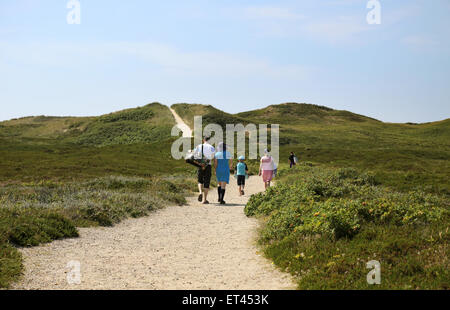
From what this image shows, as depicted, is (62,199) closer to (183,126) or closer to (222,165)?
(222,165)

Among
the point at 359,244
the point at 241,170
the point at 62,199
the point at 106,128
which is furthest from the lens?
the point at 106,128

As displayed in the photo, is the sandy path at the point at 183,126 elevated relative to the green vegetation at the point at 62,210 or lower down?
elevated

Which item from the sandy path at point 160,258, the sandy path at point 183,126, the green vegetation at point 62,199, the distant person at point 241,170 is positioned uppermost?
the sandy path at point 183,126

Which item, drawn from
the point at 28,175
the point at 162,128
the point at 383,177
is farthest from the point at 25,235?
the point at 162,128

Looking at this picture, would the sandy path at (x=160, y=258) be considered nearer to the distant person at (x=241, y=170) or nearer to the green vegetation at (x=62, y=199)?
the green vegetation at (x=62, y=199)

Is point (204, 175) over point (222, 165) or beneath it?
beneath

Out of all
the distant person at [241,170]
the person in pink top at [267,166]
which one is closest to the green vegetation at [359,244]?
the distant person at [241,170]

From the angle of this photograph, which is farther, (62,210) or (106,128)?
(106,128)

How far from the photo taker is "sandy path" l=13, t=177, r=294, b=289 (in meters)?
7.21

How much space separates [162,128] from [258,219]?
81.3m

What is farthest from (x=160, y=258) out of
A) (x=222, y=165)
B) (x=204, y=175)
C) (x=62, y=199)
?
(x=222, y=165)

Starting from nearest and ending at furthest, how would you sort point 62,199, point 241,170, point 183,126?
point 62,199, point 241,170, point 183,126

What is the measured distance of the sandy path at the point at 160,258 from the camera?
23.7ft

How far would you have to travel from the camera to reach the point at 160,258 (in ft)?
29.7
